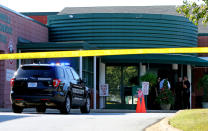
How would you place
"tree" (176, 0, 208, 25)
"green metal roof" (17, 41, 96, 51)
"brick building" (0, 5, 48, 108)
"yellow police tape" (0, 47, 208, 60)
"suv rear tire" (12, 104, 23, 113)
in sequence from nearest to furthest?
"tree" (176, 0, 208, 25) < "suv rear tire" (12, 104, 23, 113) < "yellow police tape" (0, 47, 208, 60) < "brick building" (0, 5, 48, 108) < "green metal roof" (17, 41, 96, 51)

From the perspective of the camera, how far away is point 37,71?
16.2 meters

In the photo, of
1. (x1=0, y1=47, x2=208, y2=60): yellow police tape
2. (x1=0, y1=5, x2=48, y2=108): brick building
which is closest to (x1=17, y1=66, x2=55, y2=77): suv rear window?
(x1=0, y1=47, x2=208, y2=60): yellow police tape

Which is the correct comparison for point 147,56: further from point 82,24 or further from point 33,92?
point 33,92

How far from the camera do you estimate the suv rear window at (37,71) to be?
1612cm

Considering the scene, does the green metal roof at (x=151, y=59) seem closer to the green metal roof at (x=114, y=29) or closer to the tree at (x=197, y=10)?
the green metal roof at (x=114, y=29)

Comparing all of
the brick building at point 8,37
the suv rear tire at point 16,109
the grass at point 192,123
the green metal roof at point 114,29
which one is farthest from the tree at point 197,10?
the green metal roof at point 114,29

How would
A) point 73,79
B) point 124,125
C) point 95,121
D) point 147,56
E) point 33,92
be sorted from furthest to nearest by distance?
point 147,56, point 73,79, point 33,92, point 95,121, point 124,125

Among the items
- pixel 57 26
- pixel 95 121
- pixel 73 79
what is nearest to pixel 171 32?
pixel 57 26

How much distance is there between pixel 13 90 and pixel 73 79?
2.12 m

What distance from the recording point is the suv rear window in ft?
52.9

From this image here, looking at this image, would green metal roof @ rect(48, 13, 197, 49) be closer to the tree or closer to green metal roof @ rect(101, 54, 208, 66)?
green metal roof @ rect(101, 54, 208, 66)

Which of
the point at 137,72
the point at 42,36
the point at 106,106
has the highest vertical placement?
the point at 42,36

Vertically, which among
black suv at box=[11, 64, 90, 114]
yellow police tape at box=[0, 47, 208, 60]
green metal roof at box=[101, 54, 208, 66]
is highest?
green metal roof at box=[101, 54, 208, 66]

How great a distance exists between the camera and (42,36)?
27.9m
